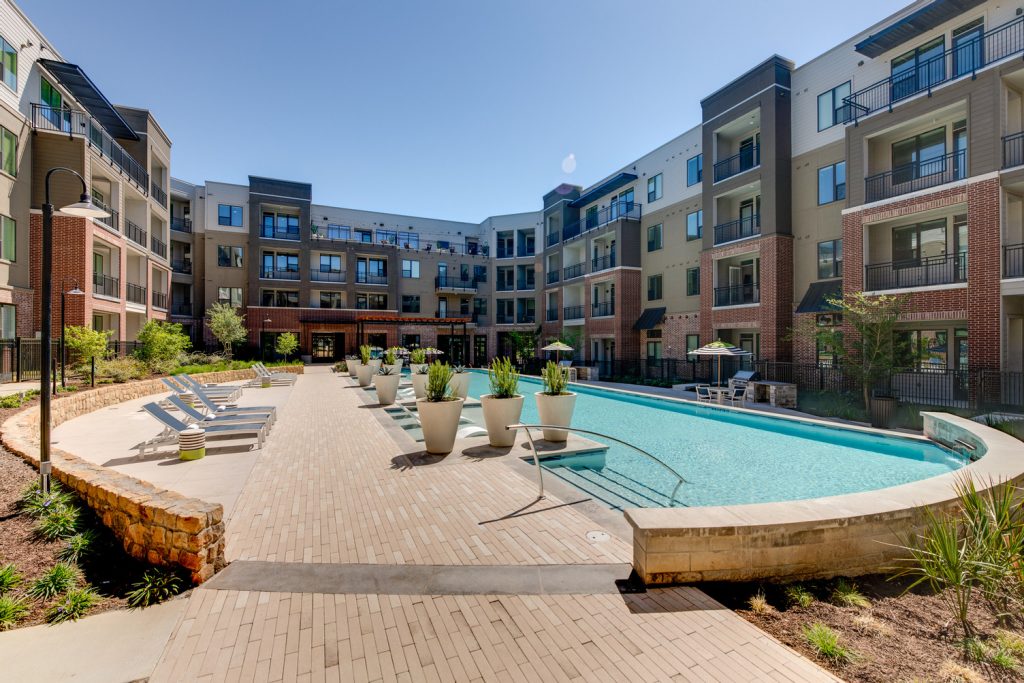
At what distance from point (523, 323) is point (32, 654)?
1635 inches

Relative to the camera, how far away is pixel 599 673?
8.87 feet

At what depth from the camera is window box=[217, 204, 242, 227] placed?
38688mm

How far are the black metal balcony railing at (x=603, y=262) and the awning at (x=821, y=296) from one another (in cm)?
1225

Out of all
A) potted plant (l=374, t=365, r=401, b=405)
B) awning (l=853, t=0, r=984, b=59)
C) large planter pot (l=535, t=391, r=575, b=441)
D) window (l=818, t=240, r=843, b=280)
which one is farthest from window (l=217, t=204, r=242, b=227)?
awning (l=853, t=0, r=984, b=59)

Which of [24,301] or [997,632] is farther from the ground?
[24,301]

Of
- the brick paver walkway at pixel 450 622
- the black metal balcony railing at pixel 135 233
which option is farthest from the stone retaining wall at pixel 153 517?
the black metal balcony railing at pixel 135 233

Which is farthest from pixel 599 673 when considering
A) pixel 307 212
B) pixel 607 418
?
pixel 307 212

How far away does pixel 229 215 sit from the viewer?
128 feet

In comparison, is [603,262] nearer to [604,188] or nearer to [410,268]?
[604,188]

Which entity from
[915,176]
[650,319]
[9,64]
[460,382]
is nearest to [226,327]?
[9,64]

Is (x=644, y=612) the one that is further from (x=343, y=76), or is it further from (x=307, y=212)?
(x=307, y=212)

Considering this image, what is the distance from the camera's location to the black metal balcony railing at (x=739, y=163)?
21.8 metres

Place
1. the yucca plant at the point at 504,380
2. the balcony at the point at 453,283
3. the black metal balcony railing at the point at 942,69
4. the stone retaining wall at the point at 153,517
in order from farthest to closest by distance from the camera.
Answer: the balcony at the point at 453,283
the black metal balcony railing at the point at 942,69
the yucca plant at the point at 504,380
the stone retaining wall at the point at 153,517

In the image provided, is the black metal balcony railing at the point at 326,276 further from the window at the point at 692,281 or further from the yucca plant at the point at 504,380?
the yucca plant at the point at 504,380
